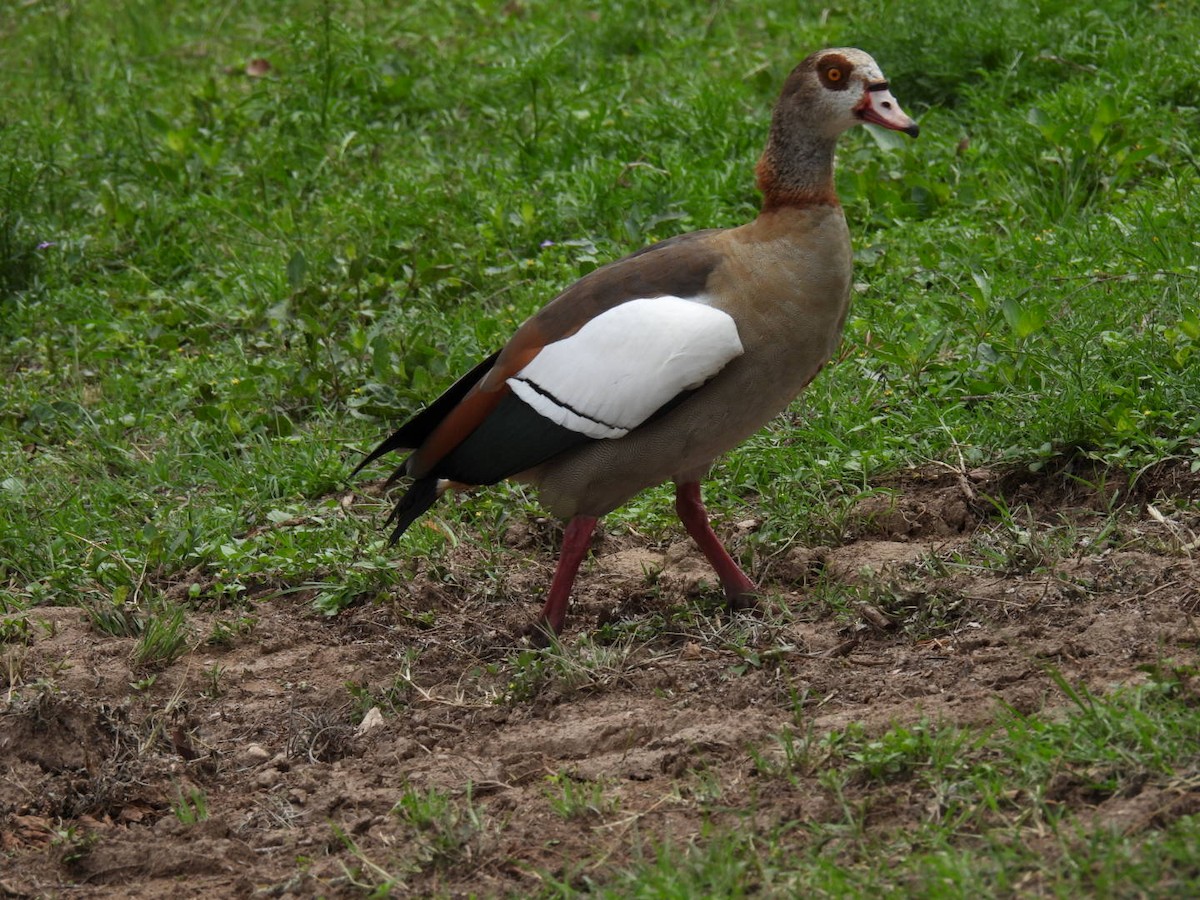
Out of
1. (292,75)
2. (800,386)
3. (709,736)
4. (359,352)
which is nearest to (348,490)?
(359,352)

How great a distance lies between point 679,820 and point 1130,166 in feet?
12.9

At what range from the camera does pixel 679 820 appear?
3.33 meters

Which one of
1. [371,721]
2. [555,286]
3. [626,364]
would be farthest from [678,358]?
[555,286]

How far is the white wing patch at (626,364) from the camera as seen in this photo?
409 centimetres

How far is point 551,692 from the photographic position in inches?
162

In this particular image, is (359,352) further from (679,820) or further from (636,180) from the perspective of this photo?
(679,820)

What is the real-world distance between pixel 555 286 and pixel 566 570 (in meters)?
2.11

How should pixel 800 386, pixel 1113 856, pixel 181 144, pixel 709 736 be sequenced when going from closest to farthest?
pixel 1113 856 → pixel 709 736 → pixel 800 386 → pixel 181 144

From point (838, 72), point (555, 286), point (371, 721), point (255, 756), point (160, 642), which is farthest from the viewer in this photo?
point (555, 286)

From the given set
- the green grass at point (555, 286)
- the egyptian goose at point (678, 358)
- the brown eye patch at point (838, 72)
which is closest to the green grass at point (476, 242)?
the green grass at point (555, 286)

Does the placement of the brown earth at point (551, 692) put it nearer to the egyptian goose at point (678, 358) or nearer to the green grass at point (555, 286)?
the green grass at point (555, 286)

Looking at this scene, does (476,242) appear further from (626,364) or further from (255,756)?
(255,756)

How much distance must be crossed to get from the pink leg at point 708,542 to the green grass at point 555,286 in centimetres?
27

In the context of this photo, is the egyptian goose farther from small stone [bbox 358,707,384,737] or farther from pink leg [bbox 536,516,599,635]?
small stone [bbox 358,707,384,737]
